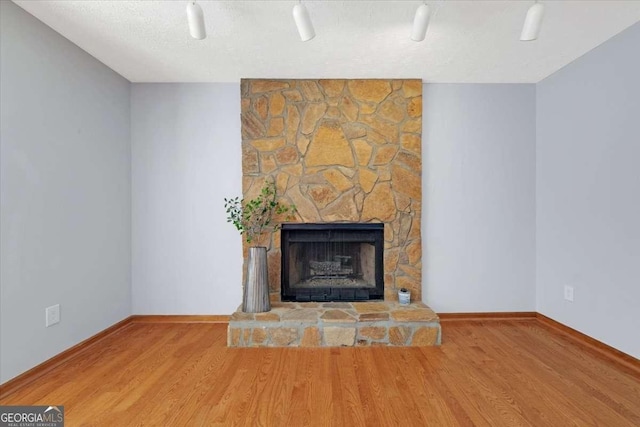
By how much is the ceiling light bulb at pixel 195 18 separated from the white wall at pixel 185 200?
4.27 feet

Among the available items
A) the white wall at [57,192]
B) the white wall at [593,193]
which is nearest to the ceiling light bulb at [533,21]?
the white wall at [593,193]

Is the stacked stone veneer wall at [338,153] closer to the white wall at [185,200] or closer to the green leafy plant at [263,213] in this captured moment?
the green leafy plant at [263,213]

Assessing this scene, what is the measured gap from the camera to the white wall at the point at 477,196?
3.21 m

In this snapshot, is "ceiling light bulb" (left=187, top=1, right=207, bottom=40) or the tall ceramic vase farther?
the tall ceramic vase

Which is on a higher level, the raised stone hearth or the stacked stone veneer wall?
the stacked stone veneer wall

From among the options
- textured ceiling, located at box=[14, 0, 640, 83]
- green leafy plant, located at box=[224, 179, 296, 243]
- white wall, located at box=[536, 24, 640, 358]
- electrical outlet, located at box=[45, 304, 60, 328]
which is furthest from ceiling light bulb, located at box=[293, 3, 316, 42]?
electrical outlet, located at box=[45, 304, 60, 328]

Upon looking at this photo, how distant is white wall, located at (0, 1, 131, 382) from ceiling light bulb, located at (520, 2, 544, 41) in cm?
290

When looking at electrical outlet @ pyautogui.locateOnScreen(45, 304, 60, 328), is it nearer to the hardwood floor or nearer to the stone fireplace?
the hardwood floor

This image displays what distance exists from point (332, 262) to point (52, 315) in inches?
83.0

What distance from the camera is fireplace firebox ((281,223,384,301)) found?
3.12 m

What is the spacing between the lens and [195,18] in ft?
6.03

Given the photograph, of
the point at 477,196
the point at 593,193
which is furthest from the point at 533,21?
the point at 477,196

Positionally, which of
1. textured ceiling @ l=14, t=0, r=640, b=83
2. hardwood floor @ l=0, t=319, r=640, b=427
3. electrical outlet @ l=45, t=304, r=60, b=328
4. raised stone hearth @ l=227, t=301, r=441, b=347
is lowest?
hardwood floor @ l=0, t=319, r=640, b=427

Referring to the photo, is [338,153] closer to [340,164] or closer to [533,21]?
[340,164]
